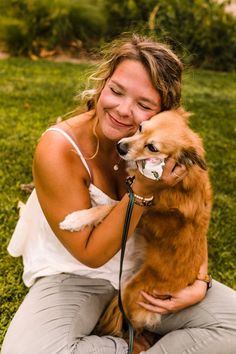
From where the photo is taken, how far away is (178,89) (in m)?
2.11

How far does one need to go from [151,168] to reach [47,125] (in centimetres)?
309

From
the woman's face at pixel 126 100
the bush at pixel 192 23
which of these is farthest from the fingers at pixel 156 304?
the bush at pixel 192 23

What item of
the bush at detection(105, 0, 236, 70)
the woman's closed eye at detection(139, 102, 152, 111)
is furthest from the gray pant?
the bush at detection(105, 0, 236, 70)

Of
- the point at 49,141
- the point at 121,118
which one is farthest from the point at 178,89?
the point at 49,141

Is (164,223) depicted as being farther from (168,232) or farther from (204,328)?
(204,328)

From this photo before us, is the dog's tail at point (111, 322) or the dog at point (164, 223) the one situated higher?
the dog at point (164, 223)

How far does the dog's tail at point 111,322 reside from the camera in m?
2.31

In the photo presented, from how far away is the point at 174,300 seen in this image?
7.31 ft

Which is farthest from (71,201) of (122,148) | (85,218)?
(122,148)

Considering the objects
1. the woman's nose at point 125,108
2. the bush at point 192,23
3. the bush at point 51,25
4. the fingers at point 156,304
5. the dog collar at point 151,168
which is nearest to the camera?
the dog collar at point 151,168

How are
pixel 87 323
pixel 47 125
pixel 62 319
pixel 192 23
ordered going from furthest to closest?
1. pixel 192 23
2. pixel 47 125
3. pixel 87 323
4. pixel 62 319

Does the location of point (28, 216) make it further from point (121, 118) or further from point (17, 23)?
point (17, 23)

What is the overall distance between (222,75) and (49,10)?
315cm

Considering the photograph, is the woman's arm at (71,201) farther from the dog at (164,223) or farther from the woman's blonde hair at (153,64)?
the woman's blonde hair at (153,64)
